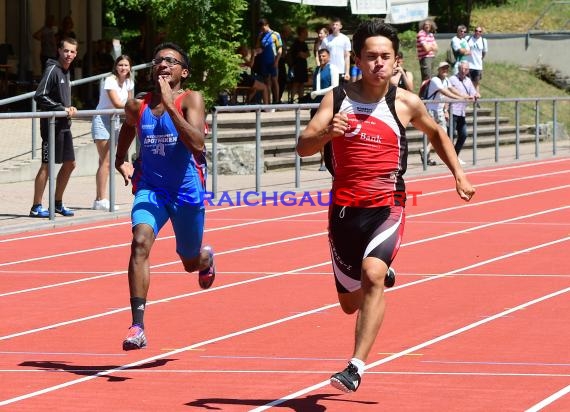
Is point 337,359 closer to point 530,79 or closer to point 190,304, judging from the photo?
point 190,304

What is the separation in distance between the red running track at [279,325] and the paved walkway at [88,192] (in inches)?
12.3

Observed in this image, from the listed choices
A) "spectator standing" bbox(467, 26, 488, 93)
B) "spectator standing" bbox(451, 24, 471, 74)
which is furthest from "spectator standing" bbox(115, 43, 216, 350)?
"spectator standing" bbox(467, 26, 488, 93)

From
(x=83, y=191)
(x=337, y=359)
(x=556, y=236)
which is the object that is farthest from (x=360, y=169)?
(x=83, y=191)

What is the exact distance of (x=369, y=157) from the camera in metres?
8.38

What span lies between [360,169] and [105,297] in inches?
171

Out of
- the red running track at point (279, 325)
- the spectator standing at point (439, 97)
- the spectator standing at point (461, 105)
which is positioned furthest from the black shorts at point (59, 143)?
the spectator standing at point (461, 105)

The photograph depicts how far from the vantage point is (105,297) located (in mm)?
12195

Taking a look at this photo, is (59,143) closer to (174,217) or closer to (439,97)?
(174,217)

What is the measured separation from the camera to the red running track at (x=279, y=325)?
27.0 ft

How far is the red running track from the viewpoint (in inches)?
324

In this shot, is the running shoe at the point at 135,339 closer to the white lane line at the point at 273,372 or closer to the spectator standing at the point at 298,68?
the white lane line at the point at 273,372

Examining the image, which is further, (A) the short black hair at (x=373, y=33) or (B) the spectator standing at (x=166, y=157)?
(B) the spectator standing at (x=166, y=157)

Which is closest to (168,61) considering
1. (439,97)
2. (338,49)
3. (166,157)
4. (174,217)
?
(166,157)

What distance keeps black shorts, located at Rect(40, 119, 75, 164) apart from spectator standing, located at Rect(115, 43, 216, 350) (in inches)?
305
